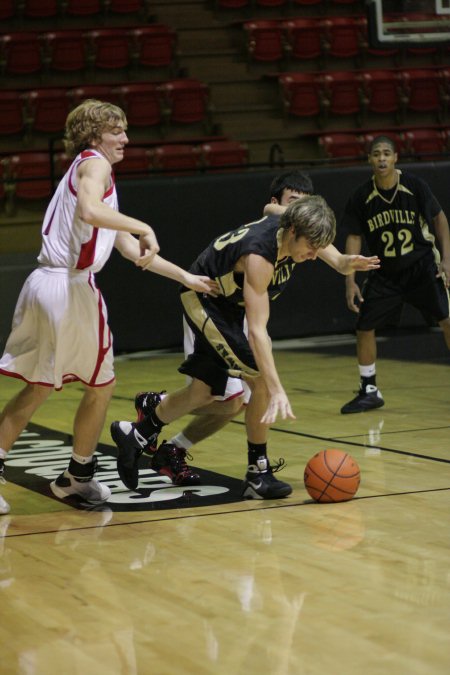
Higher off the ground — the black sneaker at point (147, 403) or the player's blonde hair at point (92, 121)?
the player's blonde hair at point (92, 121)

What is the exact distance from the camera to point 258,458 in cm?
571

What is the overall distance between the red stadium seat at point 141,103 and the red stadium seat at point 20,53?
1.19 m

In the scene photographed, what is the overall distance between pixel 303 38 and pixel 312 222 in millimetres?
11663

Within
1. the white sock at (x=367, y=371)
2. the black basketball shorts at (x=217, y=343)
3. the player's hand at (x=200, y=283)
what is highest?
the player's hand at (x=200, y=283)

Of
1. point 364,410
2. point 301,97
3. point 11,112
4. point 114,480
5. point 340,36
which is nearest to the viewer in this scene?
point 114,480

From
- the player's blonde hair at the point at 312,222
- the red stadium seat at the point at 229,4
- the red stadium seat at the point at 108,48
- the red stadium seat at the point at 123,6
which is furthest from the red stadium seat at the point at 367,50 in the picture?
the player's blonde hair at the point at 312,222

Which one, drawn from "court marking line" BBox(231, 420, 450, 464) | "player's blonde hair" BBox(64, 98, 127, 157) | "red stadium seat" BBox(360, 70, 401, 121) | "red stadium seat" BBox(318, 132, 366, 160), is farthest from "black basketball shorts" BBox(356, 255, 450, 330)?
"red stadium seat" BBox(360, 70, 401, 121)

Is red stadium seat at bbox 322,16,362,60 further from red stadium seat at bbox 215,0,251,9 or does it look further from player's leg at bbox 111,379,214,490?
player's leg at bbox 111,379,214,490

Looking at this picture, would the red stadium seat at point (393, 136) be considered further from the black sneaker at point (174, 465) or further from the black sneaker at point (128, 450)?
the black sneaker at point (128, 450)

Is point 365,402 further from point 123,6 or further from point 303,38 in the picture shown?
point 123,6

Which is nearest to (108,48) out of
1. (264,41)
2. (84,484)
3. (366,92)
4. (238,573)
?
(264,41)

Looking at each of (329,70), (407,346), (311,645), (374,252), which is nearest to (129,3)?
(329,70)

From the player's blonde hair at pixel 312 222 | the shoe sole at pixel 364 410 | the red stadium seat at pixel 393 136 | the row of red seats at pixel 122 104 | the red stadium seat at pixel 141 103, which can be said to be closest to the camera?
the player's blonde hair at pixel 312 222

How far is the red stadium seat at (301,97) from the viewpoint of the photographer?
15.4 m
